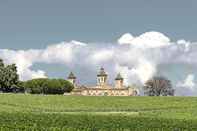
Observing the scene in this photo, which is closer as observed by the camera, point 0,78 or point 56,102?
point 56,102

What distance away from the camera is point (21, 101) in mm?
129250

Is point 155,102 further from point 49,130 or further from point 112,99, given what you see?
point 49,130

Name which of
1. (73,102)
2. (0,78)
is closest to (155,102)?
(73,102)

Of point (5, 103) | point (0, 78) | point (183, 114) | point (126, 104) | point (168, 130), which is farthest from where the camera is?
point (0, 78)

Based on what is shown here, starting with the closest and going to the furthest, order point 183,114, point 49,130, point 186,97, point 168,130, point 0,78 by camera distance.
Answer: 1. point 49,130
2. point 168,130
3. point 183,114
4. point 186,97
5. point 0,78

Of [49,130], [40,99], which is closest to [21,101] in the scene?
[40,99]

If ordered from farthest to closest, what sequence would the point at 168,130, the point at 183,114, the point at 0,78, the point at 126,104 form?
the point at 0,78 < the point at 126,104 < the point at 183,114 < the point at 168,130

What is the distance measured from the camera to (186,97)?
142m

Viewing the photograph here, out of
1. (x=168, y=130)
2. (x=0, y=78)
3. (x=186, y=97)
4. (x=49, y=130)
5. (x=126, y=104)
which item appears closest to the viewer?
(x=49, y=130)

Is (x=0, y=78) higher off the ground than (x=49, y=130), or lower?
higher

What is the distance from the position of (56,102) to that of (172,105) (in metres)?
28.1

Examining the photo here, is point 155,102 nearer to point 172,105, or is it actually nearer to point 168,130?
point 172,105

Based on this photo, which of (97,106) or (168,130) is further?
(97,106)

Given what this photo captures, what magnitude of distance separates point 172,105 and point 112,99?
20642 mm
